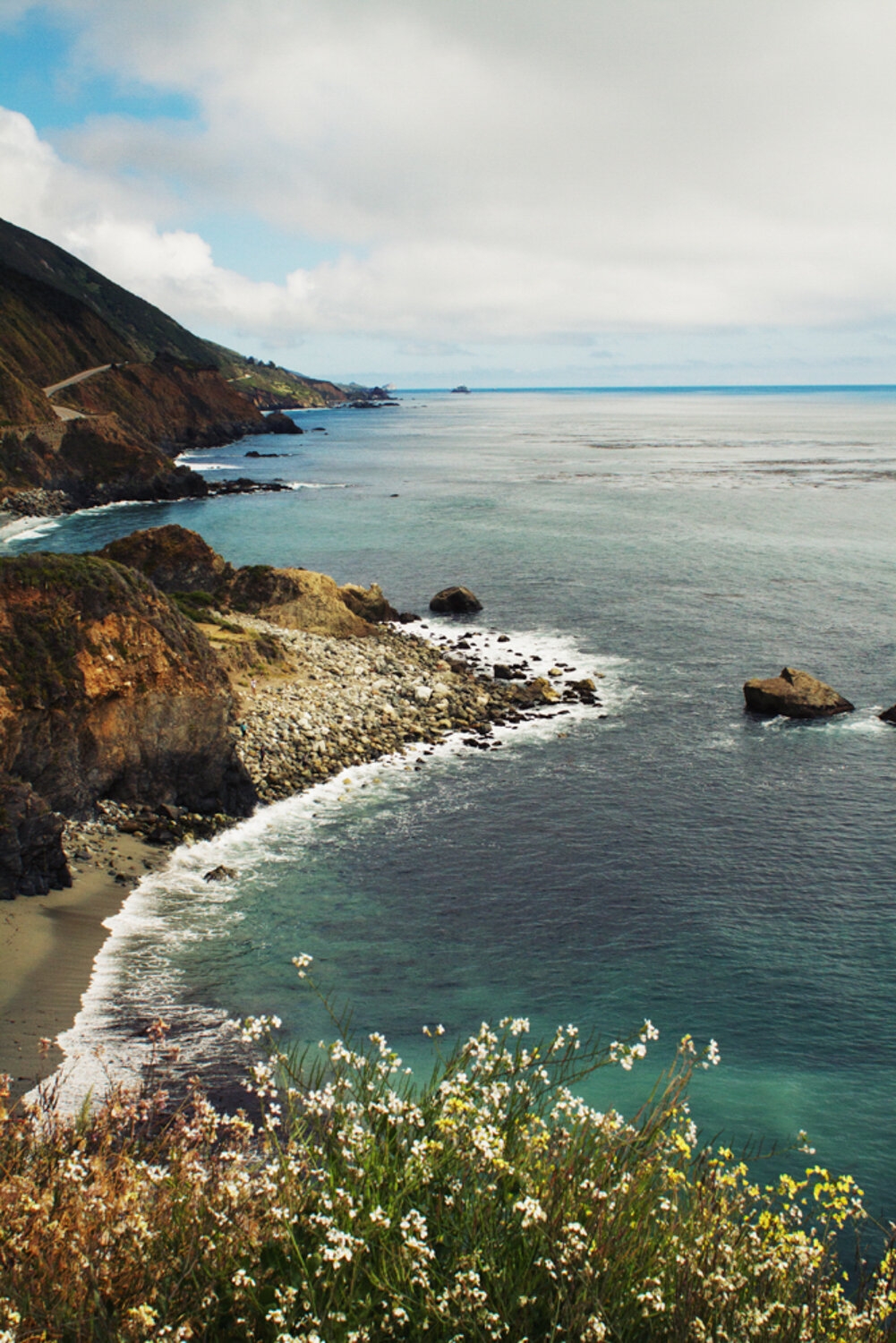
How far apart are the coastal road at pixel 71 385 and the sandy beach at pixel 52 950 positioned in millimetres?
93894

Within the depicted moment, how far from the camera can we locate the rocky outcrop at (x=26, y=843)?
20688 millimetres

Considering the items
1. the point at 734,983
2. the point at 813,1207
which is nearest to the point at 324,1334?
the point at 813,1207

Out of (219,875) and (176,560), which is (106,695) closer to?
(219,875)

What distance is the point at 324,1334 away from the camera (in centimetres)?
670

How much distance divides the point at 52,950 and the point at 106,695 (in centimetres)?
817

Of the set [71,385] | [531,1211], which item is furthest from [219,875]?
[71,385]

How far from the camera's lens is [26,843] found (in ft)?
69.3

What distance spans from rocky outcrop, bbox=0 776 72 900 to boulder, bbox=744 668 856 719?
27.2 metres

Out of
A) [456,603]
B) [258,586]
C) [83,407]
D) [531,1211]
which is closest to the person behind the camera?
[531,1211]

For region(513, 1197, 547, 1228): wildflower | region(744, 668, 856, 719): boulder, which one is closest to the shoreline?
region(744, 668, 856, 719): boulder

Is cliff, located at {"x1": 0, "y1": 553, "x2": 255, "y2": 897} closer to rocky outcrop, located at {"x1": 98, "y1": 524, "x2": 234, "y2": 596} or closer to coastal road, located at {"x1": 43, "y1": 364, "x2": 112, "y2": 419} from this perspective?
rocky outcrop, located at {"x1": 98, "y1": 524, "x2": 234, "y2": 596}

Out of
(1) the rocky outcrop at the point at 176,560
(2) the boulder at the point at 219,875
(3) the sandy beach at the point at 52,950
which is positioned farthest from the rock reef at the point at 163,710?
(1) the rocky outcrop at the point at 176,560

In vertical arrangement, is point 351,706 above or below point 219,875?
above

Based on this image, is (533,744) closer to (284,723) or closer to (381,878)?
(284,723)
